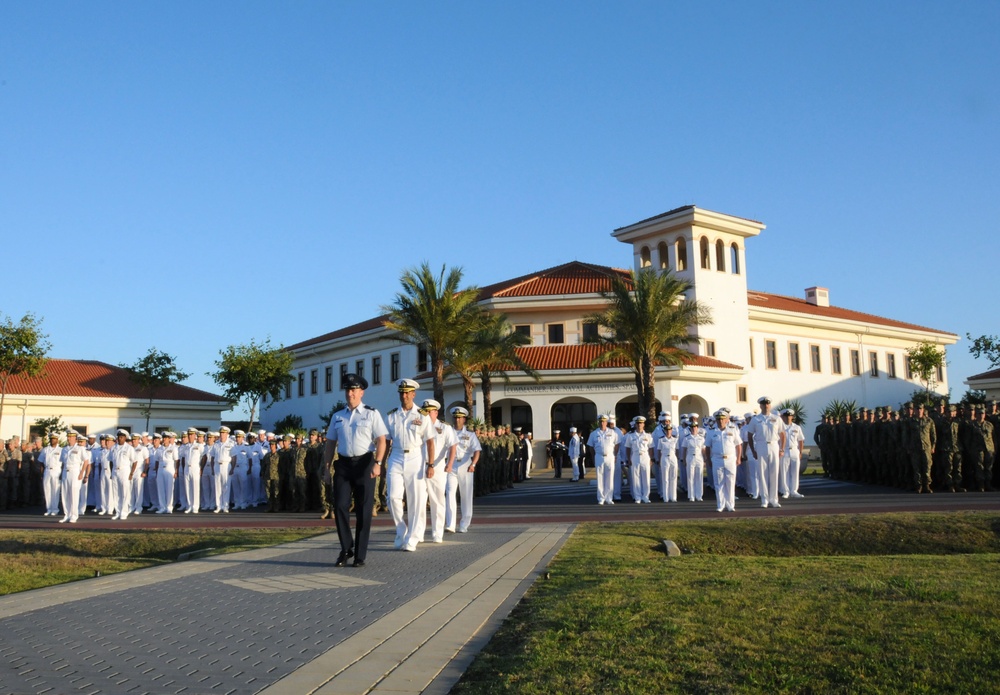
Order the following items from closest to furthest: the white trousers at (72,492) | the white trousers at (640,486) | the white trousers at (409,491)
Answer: the white trousers at (409,491) → the white trousers at (72,492) → the white trousers at (640,486)

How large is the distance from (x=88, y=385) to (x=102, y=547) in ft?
157

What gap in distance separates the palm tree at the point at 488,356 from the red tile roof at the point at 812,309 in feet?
64.0

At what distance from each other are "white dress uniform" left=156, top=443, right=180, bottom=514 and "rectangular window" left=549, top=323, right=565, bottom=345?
27.7m

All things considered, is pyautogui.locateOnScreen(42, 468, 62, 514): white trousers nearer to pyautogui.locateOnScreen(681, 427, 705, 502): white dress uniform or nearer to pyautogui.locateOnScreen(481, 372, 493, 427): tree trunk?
pyautogui.locateOnScreen(681, 427, 705, 502): white dress uniform

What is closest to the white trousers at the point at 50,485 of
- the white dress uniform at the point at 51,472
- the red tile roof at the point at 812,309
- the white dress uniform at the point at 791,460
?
the white dress uniform at the point at 51,472

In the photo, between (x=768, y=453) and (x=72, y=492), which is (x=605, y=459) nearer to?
(x=768, y=453)

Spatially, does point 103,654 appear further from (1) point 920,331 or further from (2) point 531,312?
(1) point 920,331

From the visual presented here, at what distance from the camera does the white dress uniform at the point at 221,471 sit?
21.9m

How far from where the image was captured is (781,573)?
8289 mm

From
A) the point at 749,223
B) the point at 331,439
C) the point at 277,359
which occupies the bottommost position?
the point at 331,439

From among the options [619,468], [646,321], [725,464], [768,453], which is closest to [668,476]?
[619,468]

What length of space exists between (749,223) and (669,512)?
3691cm

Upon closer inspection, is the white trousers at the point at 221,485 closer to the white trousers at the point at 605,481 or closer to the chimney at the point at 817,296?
the white trousers at the point at 605,481

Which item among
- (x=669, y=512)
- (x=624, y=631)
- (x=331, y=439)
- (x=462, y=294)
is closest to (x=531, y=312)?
(x=462, y=294)
